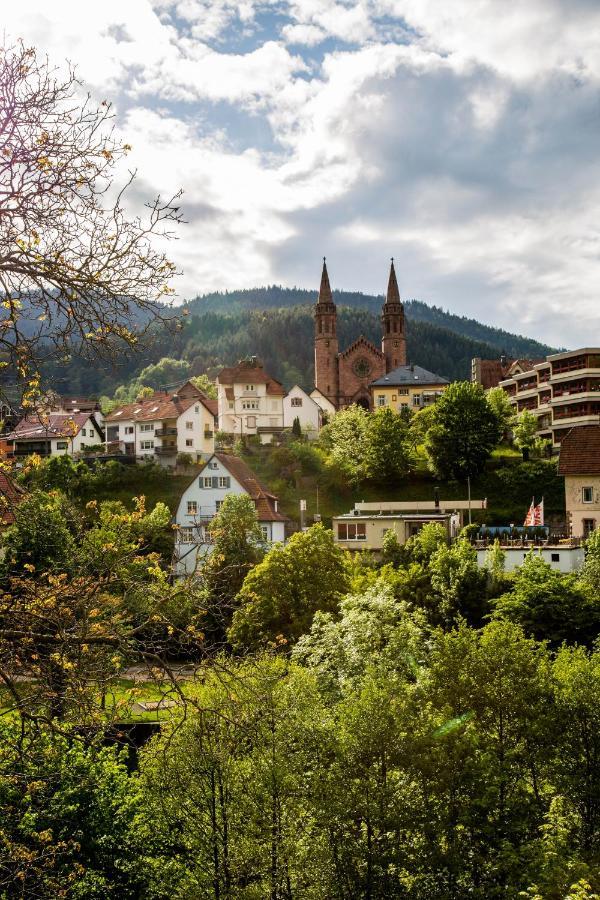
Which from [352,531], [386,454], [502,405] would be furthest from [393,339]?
[352,531]

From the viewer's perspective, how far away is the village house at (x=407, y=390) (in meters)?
95.8

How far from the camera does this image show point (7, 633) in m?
7.84

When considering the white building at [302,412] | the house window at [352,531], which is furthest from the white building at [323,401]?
the house window at [352,531]

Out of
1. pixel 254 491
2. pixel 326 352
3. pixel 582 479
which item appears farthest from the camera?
pixel 326 352

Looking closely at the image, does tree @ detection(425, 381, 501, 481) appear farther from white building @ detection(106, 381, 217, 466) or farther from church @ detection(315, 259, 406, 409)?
church @ detection(315, 259, 406, 409)

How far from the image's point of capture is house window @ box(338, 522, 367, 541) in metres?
53.7

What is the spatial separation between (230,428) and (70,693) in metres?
75.2

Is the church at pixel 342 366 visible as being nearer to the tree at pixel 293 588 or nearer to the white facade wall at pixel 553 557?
the white facade wall at pixel 553 557

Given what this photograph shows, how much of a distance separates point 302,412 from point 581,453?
39149mm

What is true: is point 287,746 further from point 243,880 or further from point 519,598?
point 519,598

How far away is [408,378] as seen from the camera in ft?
321

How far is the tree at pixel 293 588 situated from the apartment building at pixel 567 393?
3695 centimetres

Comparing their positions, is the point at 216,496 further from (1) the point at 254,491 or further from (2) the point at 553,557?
(2) the point at 553,557

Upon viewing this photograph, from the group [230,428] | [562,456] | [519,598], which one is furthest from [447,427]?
[519,598]
